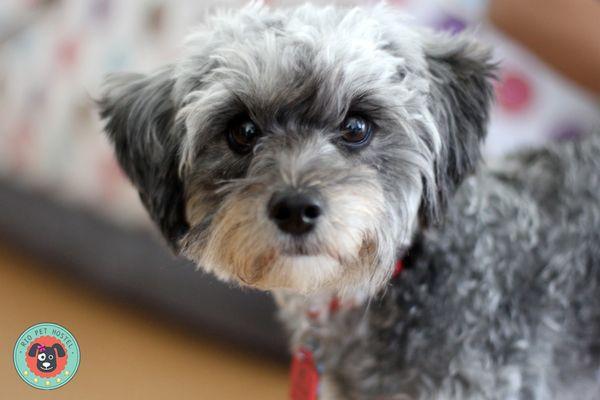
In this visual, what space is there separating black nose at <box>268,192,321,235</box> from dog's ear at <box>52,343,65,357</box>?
889mm

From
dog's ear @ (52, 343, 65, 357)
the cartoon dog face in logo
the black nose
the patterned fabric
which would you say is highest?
the patterned fabric

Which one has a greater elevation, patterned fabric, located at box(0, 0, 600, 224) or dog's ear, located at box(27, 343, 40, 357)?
patterned fabric, located at box(0, 0, 600, 224)

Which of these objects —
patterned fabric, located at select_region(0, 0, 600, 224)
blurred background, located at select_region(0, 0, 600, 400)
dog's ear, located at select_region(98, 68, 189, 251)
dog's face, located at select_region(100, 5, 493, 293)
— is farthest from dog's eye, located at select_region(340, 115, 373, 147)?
patterned fabric, located at select_region(0, 0, 600, 224)

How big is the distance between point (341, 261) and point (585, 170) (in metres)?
0.70

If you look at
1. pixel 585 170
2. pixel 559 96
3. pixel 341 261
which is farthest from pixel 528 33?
pixel 341 261

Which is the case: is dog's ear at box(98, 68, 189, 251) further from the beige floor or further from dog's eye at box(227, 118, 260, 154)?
the beige floor

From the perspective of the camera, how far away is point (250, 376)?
2.29 meters

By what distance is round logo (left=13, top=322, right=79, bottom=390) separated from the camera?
67.8 inches

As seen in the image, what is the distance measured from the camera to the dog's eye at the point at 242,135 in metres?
1.35

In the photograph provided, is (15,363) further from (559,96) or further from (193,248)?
(559,96)

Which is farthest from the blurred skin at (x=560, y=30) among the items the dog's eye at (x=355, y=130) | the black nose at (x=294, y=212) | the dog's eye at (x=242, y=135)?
the black nose at (x=294, y=212)

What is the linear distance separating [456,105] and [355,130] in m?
0.27

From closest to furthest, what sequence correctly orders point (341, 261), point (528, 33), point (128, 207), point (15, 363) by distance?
point (341, 261) → point (15, 363) → point (528, 33) → point (128, 207)

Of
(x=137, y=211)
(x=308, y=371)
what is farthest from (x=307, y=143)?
(x=137, y=211)
